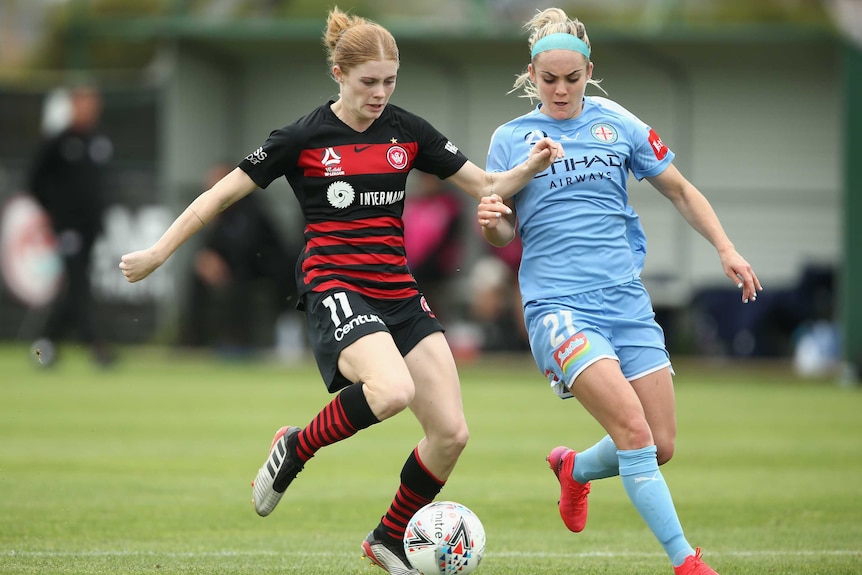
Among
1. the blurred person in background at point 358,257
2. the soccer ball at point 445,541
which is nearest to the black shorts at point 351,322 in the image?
the blurred person in background at point 358,257

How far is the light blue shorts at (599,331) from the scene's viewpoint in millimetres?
5977

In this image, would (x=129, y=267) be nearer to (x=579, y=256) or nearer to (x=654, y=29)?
(x=579, y=256)

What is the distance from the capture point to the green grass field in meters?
6.67

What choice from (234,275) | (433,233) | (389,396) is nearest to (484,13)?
(433,233)

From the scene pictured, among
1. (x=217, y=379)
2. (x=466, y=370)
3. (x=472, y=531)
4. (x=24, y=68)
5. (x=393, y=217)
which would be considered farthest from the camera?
(x=24, y=68)

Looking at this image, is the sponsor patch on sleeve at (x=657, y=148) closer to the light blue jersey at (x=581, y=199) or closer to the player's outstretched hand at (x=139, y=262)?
the light blue jersey at (x=581, y=199)

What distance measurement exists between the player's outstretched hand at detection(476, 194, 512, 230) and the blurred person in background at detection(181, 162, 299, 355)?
1293cm

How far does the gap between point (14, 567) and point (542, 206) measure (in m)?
2.97

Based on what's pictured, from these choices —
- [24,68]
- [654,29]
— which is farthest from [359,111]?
[24,68]

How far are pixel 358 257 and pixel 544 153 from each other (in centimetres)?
100

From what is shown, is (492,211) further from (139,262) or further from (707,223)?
(139,262)

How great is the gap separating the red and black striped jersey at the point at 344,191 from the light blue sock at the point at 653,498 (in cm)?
139

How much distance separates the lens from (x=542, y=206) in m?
6.27

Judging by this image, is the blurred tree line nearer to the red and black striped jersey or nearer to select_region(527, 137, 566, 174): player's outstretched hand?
the red and black striped jersey
